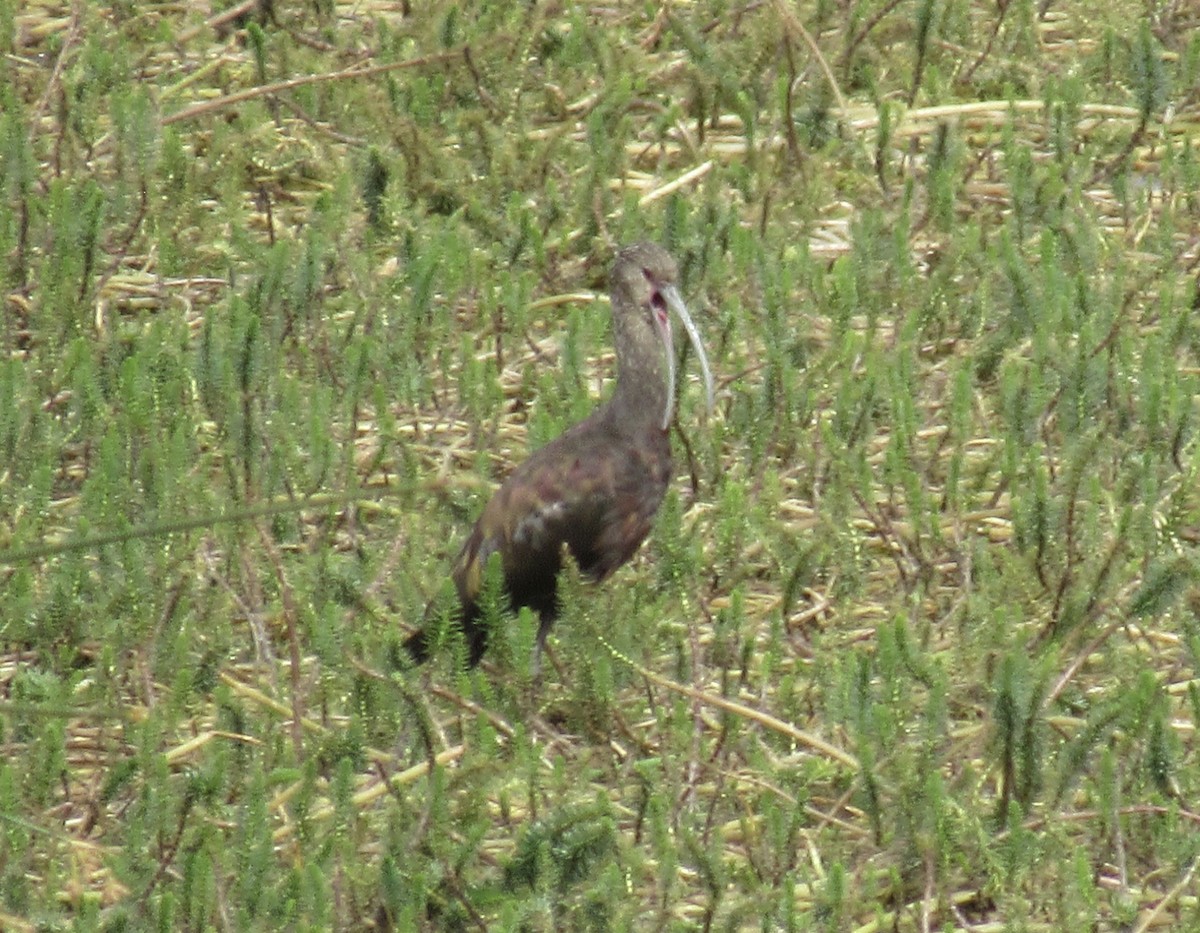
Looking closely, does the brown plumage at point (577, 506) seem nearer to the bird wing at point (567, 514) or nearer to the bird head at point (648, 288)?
the bird wing at point (567, 514)

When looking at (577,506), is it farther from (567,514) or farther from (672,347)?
(672,347)

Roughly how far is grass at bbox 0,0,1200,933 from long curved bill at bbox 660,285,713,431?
17cm

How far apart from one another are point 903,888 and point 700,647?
0.90m

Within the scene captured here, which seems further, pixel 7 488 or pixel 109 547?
pixel 7 488

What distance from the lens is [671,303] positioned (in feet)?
21.6

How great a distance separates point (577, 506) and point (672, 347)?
2.31 feet

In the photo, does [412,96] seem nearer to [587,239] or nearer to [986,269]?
[587,239]

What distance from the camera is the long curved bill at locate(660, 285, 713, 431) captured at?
6324mm

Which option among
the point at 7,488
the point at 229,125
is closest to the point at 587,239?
the point at 229,125

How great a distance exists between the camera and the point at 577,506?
5.96m

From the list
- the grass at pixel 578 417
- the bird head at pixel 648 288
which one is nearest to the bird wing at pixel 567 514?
the grass at pixel 578 417

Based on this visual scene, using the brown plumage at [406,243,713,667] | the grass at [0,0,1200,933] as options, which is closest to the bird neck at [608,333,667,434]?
the brown plumage at [406,243,713,667]

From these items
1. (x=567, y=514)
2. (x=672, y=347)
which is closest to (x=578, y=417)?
(x=672, y=347)

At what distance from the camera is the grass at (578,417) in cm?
495
